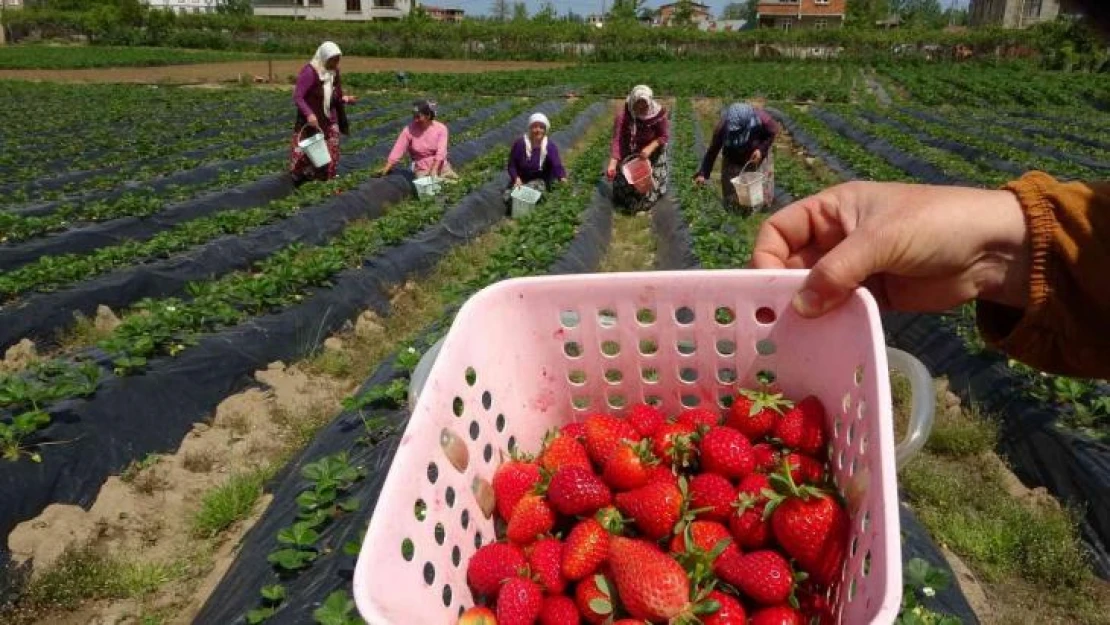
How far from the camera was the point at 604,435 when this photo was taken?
1.94 metres

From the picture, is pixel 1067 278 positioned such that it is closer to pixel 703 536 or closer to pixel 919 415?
pixel 919 415

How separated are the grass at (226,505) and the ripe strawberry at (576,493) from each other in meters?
2.66

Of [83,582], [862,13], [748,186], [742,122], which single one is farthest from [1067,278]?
[862,13]

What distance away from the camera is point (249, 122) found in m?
17.5

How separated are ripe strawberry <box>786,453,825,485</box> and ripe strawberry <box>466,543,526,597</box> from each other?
25.7 inches

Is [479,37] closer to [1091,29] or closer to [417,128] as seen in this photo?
[417,128]

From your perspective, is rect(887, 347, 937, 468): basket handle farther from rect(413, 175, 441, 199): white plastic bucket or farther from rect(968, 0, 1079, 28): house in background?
rect(968, 0, 1079, 28): house in background

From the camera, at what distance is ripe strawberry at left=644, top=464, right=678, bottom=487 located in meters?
1.82

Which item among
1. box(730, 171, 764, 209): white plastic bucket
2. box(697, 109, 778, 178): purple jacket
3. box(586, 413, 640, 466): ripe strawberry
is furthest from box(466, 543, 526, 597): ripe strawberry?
box(697, 109, 778, 178): purple jacket

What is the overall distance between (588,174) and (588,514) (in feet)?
31.9

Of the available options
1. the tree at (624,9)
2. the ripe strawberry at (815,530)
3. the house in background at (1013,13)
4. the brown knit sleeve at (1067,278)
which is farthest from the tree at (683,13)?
the ripe strawberry at (815,530)

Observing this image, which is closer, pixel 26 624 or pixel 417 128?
pixel 26 624

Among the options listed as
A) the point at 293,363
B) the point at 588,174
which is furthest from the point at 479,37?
the point at 293,363

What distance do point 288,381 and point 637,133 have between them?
231 inches
